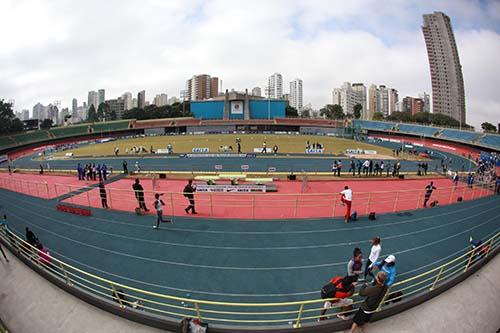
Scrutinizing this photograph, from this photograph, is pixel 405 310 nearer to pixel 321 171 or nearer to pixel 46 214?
pixel 46 214

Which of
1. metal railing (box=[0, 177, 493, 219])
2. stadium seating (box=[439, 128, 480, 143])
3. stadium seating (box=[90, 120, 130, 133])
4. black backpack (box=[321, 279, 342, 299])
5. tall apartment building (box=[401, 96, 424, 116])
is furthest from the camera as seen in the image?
tall apartment building (box=[401, 96, 424, 116])

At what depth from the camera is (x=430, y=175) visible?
25766mm

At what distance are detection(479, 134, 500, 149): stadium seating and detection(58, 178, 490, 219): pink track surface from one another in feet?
114

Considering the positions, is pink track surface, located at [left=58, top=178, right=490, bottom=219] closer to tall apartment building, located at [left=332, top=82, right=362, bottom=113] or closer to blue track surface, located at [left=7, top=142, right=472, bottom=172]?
blue track surface, located at [left=7, top=142, right=472, bottom=172]

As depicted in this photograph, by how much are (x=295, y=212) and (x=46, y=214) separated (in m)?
15.1

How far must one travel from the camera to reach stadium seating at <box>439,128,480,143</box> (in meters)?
50.0

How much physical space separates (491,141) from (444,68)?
109664 mm

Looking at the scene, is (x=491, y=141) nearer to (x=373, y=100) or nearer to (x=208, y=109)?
(x=208, y=109)

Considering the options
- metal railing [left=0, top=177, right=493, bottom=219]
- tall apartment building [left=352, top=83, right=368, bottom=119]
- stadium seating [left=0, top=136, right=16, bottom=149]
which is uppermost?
tall apartment building [left=352, top=83, right=368, bottom=119]

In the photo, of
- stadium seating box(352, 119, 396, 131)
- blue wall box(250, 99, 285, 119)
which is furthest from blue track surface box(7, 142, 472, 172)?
blue wall box(250, 99, 285, 119)

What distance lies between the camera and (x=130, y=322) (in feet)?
20.2

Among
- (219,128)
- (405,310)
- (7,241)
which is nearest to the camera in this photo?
(405,310)

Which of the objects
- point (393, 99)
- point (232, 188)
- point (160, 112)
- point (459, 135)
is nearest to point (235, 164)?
point (232, 188)

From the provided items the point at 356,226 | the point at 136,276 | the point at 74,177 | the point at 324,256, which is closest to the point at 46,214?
the point at 136,276
